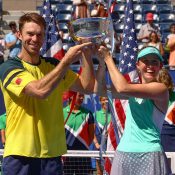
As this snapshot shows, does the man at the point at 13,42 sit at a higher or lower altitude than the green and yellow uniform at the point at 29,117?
lower

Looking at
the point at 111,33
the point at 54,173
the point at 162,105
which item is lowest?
the point at 54,173

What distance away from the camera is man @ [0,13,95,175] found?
385 cm

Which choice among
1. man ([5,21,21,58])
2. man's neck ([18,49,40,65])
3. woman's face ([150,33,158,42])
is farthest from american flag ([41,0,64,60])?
man's neck ([18,49,40,65])

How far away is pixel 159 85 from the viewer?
442 cm

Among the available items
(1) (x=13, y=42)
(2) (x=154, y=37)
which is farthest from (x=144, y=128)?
(1) (x=13, y=42)

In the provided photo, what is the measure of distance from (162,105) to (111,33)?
0.72 metres

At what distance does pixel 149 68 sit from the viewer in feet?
14.7

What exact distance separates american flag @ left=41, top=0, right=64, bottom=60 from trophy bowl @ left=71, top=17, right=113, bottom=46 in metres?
4.50

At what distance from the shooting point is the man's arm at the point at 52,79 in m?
3.67

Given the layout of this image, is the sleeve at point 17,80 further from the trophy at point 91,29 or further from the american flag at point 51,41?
the american flag at point 51,41

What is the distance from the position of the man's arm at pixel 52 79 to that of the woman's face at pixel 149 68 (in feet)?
2.59

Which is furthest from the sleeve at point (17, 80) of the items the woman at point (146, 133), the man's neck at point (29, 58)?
the woman at point (146, 133)

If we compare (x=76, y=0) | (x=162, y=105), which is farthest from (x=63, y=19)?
(x=162, y=105)

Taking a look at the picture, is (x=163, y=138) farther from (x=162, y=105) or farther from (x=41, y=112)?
(x=41, y=112)
